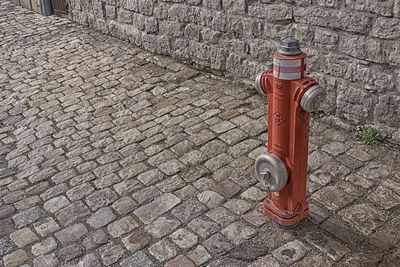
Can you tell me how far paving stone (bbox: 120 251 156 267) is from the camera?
3.17 metres

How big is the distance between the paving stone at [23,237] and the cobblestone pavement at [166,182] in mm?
10

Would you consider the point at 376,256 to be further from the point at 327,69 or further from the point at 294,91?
the point at 327,69

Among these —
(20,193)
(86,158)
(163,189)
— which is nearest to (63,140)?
(86,158)

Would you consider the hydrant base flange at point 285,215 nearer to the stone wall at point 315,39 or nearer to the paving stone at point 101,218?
the paving stone at point 101,218

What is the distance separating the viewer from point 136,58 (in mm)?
6746

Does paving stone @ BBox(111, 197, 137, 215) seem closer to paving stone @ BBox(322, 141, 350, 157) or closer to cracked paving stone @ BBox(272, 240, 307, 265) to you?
cracked paving stone @ BBox(272, 240, 307, 265)

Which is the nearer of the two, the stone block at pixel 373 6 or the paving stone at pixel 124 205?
the paving stone at pixel 124 205

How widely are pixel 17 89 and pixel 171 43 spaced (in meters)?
2.08

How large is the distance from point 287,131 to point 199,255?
995mm

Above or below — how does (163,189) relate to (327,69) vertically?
below

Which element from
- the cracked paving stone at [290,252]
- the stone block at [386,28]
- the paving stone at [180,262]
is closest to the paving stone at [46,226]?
the paving stone at [180,262]

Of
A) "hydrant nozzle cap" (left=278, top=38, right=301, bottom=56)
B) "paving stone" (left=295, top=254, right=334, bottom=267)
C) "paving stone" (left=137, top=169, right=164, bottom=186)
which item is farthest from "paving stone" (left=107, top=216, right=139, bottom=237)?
"hydrant nozzle cap" (left=278, top=38, right=301, bottom=56)

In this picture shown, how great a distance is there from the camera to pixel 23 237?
3543 mm

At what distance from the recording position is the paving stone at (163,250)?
3203mm
